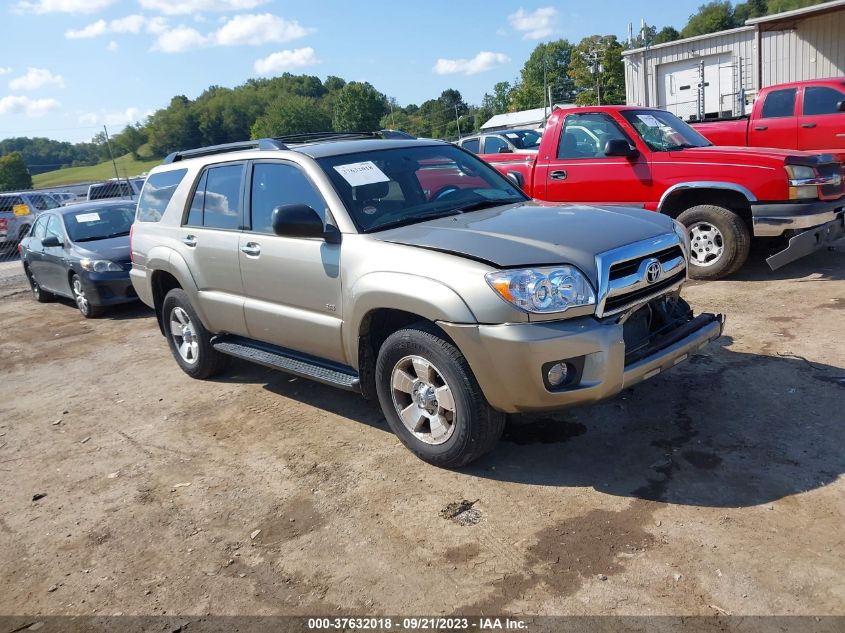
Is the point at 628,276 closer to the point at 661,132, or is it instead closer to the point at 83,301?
the point at 661,132

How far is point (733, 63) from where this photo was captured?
23.0 metres

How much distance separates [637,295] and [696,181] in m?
4.17

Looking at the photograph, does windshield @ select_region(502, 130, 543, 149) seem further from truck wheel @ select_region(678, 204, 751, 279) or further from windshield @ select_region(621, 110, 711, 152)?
truck wheel @ select_region(678, 204, 751, 279)

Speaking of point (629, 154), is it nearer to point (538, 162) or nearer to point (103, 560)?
point (538, 162)

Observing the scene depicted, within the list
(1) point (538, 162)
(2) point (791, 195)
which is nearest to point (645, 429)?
(2) point (791, 195)

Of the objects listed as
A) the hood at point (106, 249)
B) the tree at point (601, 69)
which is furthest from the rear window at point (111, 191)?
the tree at point (601, 69)

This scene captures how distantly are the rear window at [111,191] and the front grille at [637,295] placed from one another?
2007 centimetres

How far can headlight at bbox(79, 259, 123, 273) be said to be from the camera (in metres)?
9.35

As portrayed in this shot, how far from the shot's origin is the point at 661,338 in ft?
12.9

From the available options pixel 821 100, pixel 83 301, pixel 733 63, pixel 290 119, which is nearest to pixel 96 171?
pixel 290 119

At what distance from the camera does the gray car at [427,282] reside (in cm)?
345

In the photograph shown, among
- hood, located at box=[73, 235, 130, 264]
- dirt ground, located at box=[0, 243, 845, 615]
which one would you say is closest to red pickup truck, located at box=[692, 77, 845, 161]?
dirt ground, located at box=[0, 243, 845, 615]

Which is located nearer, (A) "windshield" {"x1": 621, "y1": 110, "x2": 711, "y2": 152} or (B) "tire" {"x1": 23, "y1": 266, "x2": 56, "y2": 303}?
(A) "windshield" {"x1": 621, "y1": 110, "x2": 711, "y2": 152}

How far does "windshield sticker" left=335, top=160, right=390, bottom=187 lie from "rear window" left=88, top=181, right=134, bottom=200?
1856 cm
